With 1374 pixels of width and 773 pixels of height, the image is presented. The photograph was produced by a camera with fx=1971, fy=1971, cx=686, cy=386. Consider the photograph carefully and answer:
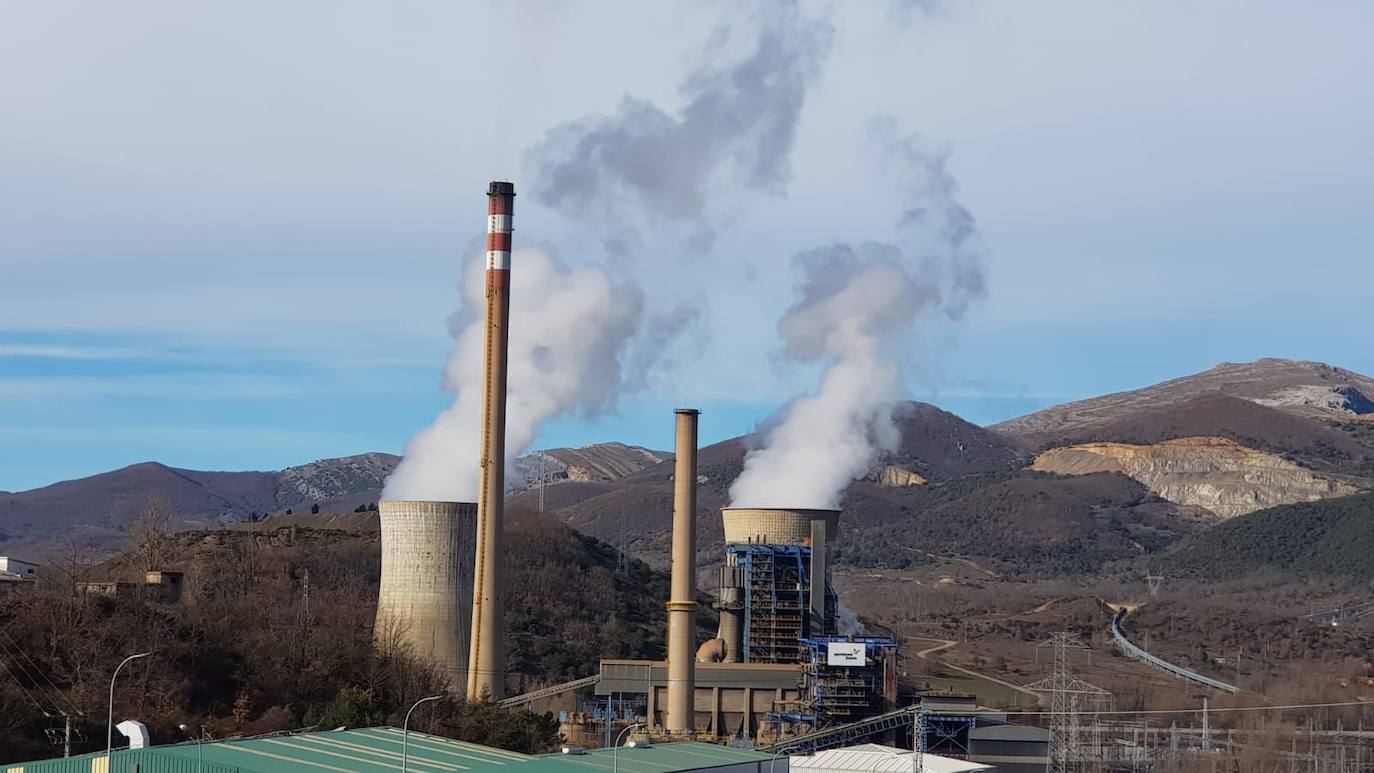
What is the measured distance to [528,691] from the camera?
84562 mm

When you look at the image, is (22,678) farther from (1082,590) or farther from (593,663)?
(1082,590)

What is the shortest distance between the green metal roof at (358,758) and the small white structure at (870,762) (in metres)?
14.0

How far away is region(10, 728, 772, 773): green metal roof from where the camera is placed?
36.9m

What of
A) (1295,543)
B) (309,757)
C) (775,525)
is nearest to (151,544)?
(775,525)

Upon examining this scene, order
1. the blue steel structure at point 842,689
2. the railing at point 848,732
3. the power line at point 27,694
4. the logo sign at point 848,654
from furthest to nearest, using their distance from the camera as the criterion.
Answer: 1. the blue steel structure at point 842,689
2. the logo sign at point 848,654
3. the railing at point 848,732
4. the power line at point 27,694

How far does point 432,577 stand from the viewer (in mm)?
59062

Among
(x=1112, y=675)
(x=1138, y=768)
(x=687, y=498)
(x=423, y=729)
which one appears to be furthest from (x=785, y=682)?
(x=1112, y=675)

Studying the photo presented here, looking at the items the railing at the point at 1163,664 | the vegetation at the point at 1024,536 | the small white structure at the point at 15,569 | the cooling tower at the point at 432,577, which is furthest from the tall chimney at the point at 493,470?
the vegetation at the point at 1024,536

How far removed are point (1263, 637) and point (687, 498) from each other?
7004 centimetres

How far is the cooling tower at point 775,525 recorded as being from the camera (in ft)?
245

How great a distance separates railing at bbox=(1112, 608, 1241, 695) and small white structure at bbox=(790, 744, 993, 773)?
39549 mm

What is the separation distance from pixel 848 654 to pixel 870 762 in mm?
8849

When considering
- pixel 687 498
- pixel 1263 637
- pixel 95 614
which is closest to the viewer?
pixel 95 614

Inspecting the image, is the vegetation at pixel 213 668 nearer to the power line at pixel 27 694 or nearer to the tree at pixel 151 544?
the power line at pixel 27 694
